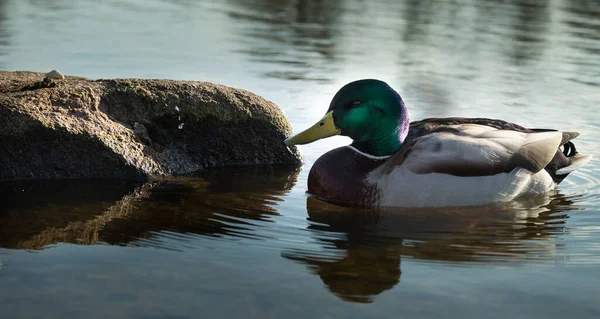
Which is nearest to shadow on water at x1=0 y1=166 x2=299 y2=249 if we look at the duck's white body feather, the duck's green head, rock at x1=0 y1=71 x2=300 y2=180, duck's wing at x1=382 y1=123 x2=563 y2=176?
rock at x1=0 y1=71 x2=300 y2=180

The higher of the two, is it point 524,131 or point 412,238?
point 524,131

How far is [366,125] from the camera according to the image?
21.5ft

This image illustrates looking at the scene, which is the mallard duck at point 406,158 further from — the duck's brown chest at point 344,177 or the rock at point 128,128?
the rock at point 128,128

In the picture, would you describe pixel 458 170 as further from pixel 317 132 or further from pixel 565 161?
pixel 565 161

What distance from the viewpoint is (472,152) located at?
6430mm

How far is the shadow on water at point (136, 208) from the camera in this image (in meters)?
5.41

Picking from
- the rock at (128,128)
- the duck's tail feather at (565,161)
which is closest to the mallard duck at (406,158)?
the duck's tail feather at (565,161)

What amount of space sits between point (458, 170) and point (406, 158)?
0.34 metres

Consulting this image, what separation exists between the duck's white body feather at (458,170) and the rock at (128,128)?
4.57 feet

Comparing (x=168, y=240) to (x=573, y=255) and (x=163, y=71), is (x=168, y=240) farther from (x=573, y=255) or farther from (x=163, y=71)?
(x=163, y=71)

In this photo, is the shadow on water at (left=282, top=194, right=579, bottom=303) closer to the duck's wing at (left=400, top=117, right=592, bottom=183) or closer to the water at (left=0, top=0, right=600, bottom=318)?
the water at (left=0, top=0, right=600, bottom=318)

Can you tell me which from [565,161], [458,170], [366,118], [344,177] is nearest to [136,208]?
[344,177]

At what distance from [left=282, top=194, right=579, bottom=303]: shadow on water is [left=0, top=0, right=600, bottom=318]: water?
1cm

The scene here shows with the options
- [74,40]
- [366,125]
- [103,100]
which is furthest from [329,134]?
[74,40]
